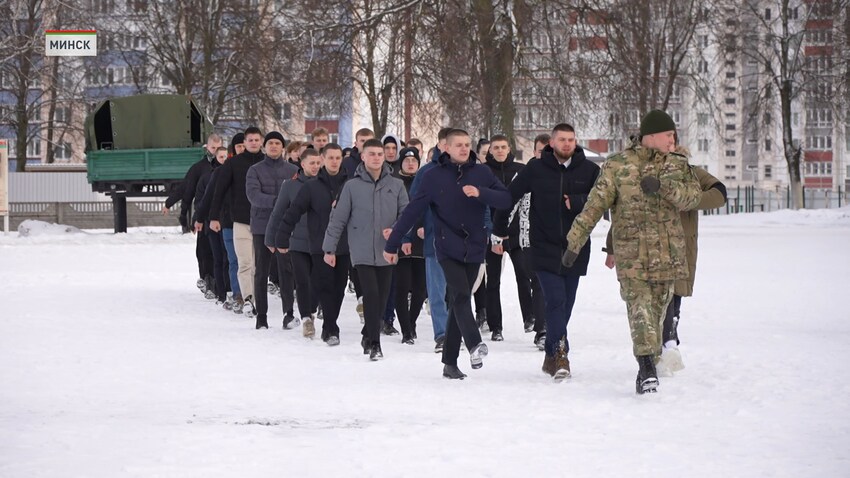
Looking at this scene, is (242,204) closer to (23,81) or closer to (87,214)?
(87,214)

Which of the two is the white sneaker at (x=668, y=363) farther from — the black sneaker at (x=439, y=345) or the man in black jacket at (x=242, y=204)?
the man in black jacket at (x=242, y=204)

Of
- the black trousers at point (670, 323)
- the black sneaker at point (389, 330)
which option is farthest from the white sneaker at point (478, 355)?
the black sneaker at point (389, 330)

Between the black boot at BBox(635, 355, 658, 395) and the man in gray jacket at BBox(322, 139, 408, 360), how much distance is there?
10.0ft

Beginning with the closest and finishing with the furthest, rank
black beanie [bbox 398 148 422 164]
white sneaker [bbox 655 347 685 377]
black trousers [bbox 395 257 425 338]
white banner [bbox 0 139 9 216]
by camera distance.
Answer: white sneaker [bbox 655 347 685 377] < black trousers [bbox 395 257 425 338] < black beanie [bbox 398 148 422 164] < white banner [bbox 0 139 9 216]

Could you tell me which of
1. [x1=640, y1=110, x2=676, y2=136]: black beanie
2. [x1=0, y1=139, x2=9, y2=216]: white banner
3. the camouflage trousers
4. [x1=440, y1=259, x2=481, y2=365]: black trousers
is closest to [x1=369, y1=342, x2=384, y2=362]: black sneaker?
A: [x1=440, y1=259, x2=481, y2=365]: black trousers

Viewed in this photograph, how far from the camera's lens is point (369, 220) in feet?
39.4

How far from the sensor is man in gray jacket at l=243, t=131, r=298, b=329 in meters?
14.5

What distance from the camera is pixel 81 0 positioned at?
5228cm

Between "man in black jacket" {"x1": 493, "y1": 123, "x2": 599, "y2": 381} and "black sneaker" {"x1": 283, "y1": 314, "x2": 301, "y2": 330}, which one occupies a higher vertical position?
"man in black jacket" {"x1": 493, "y1": 123, "x2": 599, "y2": 381}

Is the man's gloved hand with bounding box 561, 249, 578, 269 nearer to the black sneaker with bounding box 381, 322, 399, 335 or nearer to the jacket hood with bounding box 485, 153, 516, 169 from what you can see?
the jacket hood with bounding box 485, 153, 516, 169

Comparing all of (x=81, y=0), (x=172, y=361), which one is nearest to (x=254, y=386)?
(x=172, y=361)

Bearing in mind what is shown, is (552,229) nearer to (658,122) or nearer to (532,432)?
(658,122)

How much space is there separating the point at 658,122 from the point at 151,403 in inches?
133

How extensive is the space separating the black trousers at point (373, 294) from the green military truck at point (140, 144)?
1019 inches
